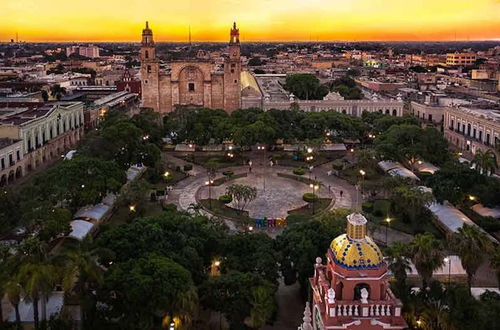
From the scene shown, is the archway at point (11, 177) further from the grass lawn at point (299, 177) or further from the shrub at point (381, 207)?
the shrub at point (381, 207)

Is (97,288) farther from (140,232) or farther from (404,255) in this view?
(404,255)

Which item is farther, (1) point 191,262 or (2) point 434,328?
(1) point 191,262

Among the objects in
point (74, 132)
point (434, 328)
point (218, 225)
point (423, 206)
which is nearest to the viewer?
point (434, 328)

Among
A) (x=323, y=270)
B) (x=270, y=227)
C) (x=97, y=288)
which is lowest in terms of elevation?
(x=270, y=227)

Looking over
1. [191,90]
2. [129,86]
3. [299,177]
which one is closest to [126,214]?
[299,177]

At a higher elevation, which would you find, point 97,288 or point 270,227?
point 97,288

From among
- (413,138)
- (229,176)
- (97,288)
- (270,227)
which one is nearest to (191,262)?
(97,288)
